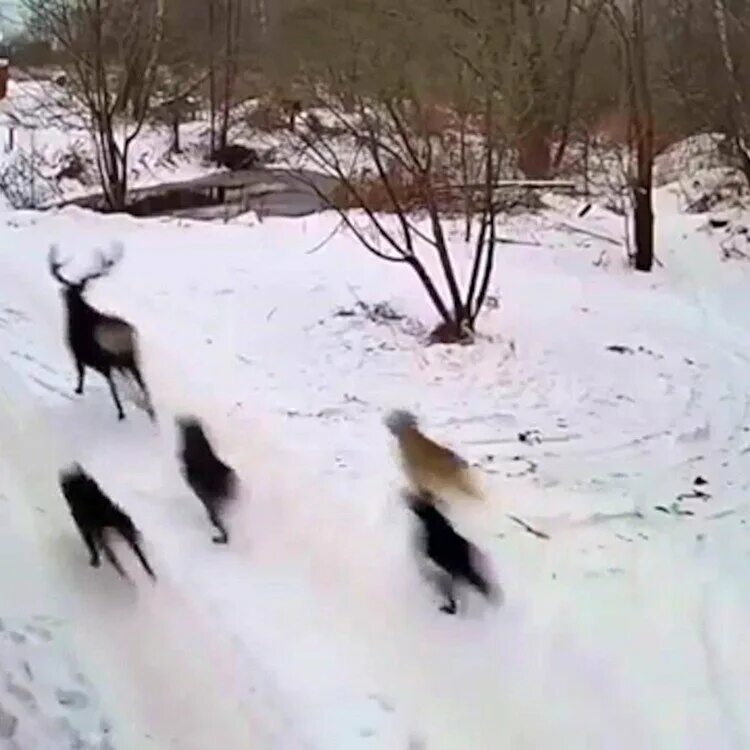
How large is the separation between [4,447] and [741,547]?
322 centimetres

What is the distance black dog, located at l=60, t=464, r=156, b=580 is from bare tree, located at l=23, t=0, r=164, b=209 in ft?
35.0

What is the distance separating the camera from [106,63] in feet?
50.2

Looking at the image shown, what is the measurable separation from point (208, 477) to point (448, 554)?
110cm

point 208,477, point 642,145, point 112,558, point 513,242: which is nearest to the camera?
point 112,558

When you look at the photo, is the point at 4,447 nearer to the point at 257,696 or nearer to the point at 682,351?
the point at 257,696

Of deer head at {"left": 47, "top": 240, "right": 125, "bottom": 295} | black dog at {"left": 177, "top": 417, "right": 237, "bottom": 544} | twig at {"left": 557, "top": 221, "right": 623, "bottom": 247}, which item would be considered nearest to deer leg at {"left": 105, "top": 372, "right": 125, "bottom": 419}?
black dog at {"left": 177, "top": 417, "right": 237, "bottom": 544}

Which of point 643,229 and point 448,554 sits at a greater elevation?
point 643,229

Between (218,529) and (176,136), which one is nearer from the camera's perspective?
(218,529)

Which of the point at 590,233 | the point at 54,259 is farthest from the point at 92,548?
the point at 590,233

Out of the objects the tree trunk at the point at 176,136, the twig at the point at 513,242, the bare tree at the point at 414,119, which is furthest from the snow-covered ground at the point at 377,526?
the tree trunk at the point at 176,136

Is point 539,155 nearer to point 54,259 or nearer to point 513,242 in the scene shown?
point 513,242

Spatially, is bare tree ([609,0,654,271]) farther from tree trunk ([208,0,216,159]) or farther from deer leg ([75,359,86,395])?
tree trunk ([208,0,216,159])

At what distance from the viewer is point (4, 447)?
5500 mm

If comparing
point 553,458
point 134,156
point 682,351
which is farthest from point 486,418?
point 134,156
